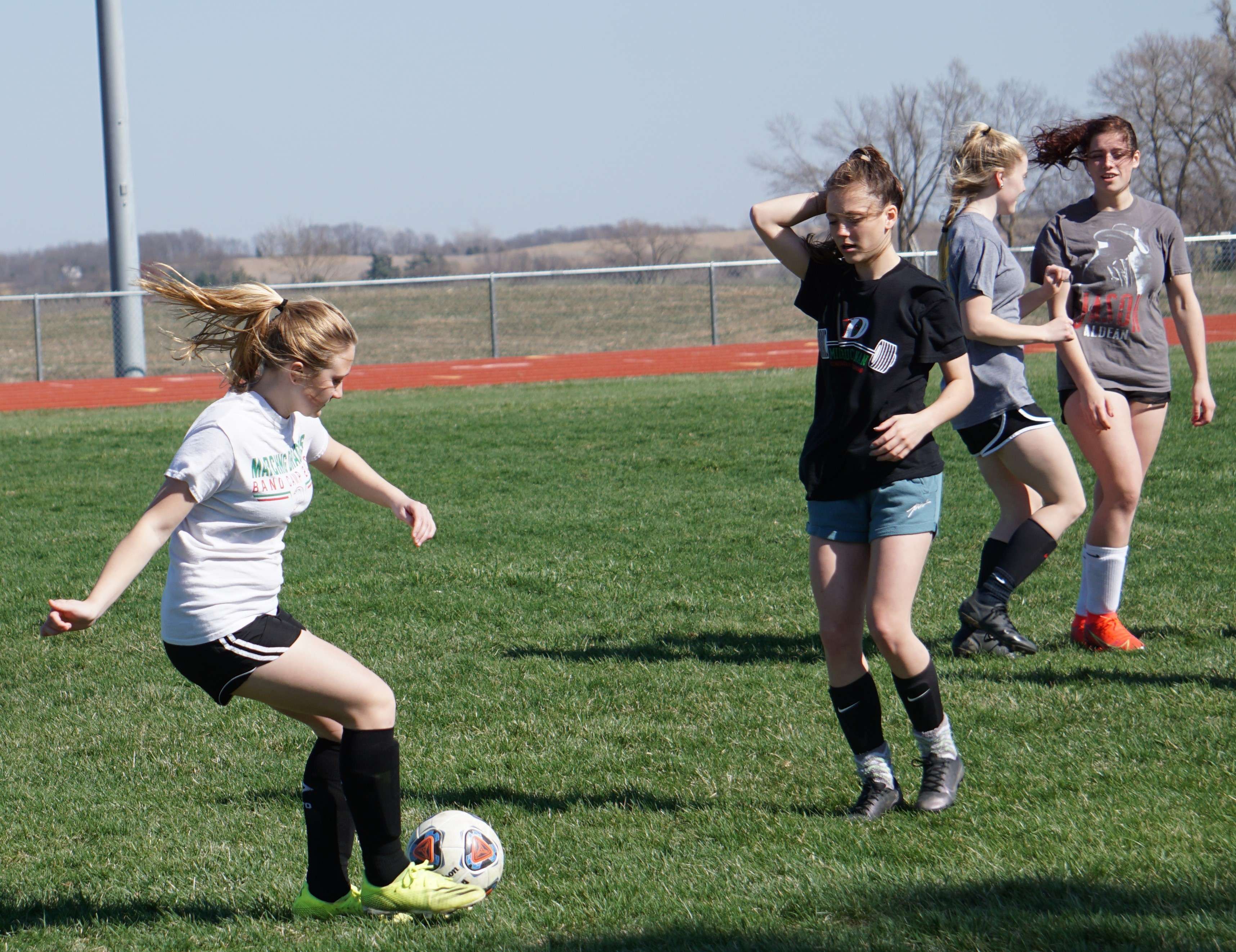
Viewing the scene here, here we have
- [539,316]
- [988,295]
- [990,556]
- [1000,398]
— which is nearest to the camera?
[988,295]

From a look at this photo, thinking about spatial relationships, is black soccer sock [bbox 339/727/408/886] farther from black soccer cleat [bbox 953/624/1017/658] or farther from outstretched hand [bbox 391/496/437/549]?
black soccer cleat [bbox 953/624/1017/658]

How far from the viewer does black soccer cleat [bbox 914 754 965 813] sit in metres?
3.92

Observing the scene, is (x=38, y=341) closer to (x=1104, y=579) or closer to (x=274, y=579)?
(x=1104, y=579)

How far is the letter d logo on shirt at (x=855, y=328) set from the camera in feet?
12.4

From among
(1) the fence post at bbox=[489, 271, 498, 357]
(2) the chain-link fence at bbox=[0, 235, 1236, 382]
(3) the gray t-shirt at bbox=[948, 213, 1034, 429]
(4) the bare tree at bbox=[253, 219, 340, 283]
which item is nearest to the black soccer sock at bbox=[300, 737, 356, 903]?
(3) the gray t-shirt at bbox=[948, 213, 1034, 429]

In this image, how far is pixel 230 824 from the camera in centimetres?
416

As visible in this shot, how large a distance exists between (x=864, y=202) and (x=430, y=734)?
2.60 metres

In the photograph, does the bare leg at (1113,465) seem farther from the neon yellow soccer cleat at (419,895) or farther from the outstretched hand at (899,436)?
the neon yellow soccer cleat at (419,895)

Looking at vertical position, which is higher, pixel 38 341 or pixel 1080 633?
pixel 38 341

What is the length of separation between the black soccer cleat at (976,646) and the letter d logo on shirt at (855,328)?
2.24 meters

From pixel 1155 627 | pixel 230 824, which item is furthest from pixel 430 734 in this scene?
pixel 1155 627

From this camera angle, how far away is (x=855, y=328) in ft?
12.4

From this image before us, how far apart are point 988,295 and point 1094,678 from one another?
62.7 inches

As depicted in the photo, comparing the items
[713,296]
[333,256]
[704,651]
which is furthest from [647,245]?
[704,651]
